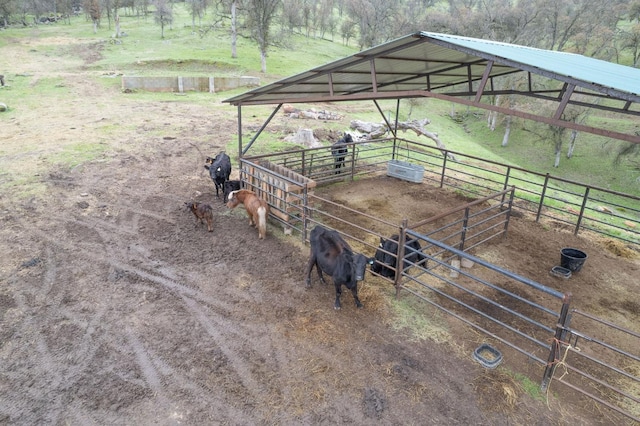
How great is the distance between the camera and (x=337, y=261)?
18.1 ft

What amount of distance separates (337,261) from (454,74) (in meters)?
6.48

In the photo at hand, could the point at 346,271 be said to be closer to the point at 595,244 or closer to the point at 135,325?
the point at 135,325

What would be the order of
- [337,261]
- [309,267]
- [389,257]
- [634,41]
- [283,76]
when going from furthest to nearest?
[634,41]
[283,76]
[389,257]
[309,267]
[337,261]

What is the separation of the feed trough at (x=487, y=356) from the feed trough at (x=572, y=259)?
3.16 meters

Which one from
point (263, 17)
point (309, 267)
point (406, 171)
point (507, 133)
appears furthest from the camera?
point (507, 133)

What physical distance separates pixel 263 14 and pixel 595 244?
29894 mm

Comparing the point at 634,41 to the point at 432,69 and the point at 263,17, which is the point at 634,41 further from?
the point at 432,69

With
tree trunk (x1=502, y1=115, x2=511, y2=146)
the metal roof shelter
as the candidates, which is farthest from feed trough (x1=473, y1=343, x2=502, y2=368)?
tree trunk (x1=502, y1=115, x2=511, y2=146)

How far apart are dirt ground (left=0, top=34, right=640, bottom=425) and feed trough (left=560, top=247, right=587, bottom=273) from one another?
268 mm

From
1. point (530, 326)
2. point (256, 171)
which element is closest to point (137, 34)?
point (256, 171)

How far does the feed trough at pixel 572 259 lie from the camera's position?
22.2 ft

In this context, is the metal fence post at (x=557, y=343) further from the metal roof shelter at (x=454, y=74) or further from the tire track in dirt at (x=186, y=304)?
the tire track in dirt at (x=186, y=304)

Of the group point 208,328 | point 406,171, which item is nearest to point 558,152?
point 406,171

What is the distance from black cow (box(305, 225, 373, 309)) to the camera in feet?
17.2
